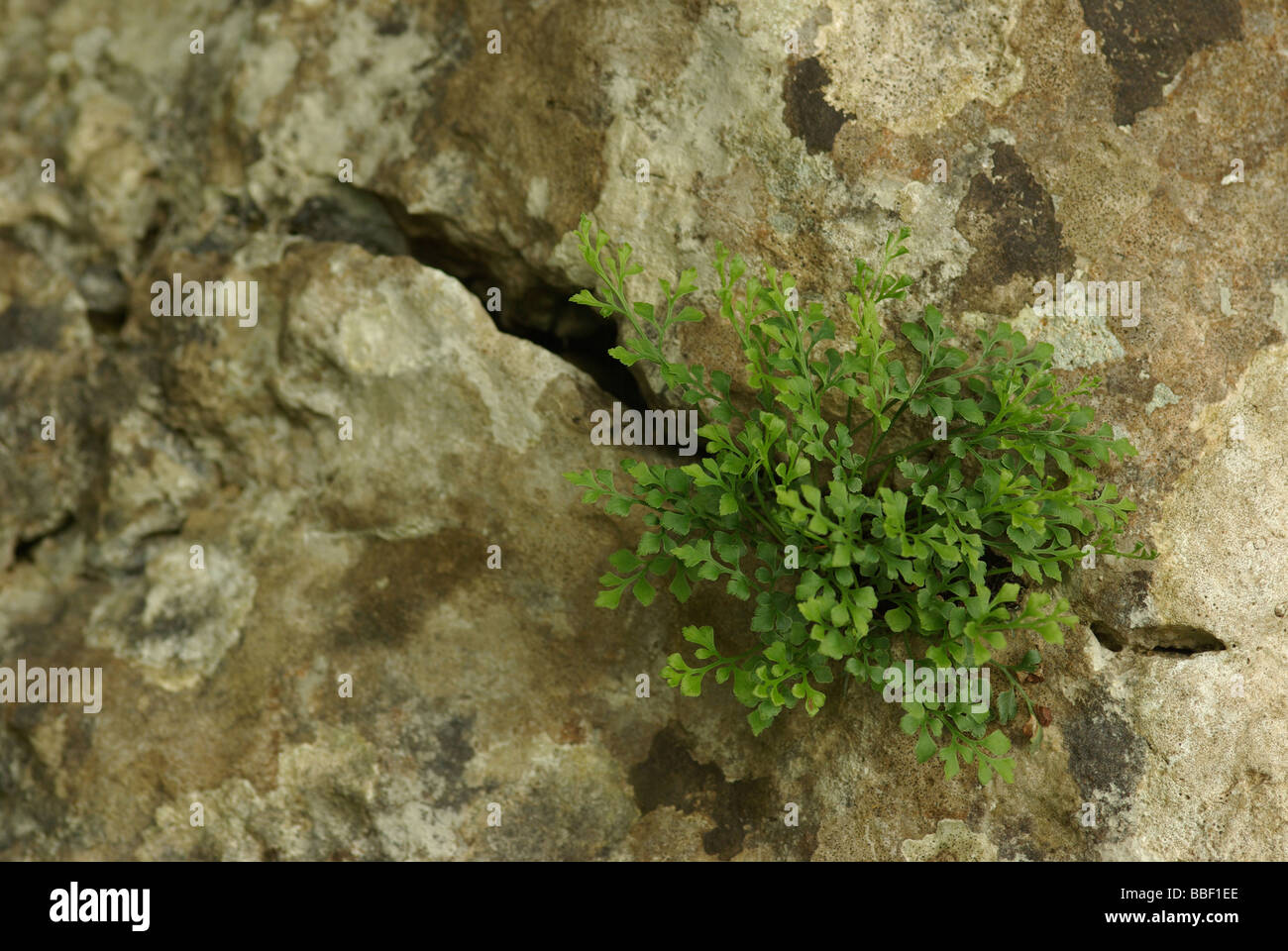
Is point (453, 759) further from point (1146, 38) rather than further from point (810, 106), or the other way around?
point (1146, 38)

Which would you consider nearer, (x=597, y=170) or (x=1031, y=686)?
(x=1031, y=686)

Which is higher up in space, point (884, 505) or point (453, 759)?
point (884, 505)

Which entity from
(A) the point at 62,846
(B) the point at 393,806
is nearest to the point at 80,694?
(A) the point at 62,846

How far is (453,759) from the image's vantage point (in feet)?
14.1

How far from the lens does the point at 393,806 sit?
13.9 ft

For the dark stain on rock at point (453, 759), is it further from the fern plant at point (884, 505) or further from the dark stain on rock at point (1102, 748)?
the dark stain on rock at point (1102, 748)

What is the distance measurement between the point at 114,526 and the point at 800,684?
10.5ft

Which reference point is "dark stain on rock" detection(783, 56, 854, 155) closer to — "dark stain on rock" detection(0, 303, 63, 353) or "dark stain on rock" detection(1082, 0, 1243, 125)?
"dark stain on rock" detection(1082, 0, 1243, 125)

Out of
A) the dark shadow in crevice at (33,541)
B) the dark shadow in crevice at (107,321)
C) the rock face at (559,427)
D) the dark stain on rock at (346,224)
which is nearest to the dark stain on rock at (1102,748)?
the rock face at (559,427)

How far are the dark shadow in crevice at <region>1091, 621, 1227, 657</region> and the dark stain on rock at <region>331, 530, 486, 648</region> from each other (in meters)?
2.38

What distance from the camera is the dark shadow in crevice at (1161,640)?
388cm

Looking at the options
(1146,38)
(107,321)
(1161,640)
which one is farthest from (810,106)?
(107,321)

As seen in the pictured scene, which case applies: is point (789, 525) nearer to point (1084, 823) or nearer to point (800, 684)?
point (800, 684)

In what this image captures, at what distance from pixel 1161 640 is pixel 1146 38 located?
7.31 ft
